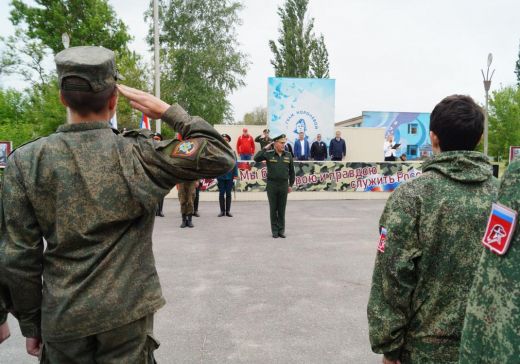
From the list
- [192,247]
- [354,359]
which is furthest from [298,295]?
[192,247]

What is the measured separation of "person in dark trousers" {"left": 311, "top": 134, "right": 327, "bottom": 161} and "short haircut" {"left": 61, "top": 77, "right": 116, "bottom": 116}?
57.5 feet

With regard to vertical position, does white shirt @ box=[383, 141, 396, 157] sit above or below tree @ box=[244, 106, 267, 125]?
below

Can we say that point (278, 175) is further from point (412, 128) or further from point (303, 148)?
point (412, 128)

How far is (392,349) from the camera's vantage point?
83.8 inches

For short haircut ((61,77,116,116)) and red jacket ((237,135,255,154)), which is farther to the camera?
red jacket ((237,135,255,154))

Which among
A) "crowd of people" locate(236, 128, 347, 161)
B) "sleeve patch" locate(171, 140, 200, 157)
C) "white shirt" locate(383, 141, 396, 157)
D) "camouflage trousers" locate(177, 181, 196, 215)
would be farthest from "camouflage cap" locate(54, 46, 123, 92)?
"white shirt" locate(383, 141, 396, 157)

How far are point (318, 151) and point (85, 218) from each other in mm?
17735

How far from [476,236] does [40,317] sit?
6.15 ft

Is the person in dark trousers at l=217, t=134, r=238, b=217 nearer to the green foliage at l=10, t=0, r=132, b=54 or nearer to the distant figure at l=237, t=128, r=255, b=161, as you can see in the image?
the distant figure at l=237, t=128, r=255, b=161

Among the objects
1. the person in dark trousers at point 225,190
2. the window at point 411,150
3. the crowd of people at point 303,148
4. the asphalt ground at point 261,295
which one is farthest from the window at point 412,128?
the asphalt ground at point 261,295

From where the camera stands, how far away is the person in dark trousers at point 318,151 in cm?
1927

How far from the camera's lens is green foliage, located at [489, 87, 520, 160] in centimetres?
3803

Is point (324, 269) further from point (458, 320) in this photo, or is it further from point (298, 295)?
point (458, 320)

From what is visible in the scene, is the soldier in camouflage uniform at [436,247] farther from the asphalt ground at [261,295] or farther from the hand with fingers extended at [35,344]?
the asphalt ground at [261,295]
